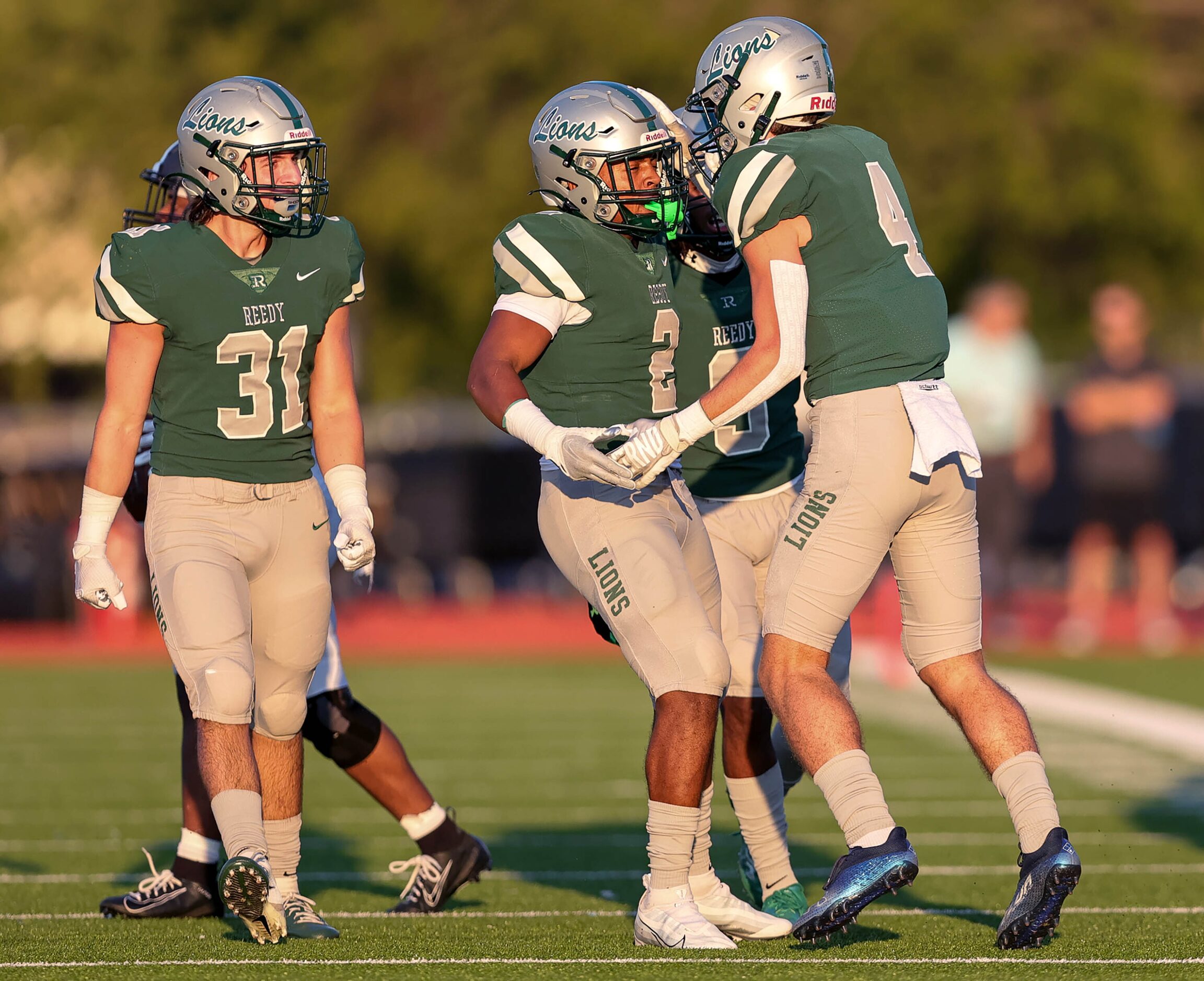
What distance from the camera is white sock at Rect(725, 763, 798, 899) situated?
5047 mm

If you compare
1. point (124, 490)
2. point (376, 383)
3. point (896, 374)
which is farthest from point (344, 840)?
point (376, 383)

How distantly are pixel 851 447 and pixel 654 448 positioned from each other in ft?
1.49

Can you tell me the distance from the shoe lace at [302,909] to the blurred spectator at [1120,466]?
8469mm

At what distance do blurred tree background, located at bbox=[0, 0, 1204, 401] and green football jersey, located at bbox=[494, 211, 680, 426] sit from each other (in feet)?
42.9

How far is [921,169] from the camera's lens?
1861cm

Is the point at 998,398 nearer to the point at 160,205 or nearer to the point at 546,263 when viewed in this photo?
the point at 160,205

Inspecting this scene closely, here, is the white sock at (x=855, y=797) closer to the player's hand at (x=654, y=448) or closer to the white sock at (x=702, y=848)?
the white sock at (x=702, y=848)

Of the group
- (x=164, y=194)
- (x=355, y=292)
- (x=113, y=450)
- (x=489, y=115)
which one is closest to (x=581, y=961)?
(x=113, y=450)

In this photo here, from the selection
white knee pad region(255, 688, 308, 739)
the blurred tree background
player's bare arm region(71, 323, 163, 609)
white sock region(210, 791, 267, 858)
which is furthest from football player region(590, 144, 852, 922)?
the blurred tree background

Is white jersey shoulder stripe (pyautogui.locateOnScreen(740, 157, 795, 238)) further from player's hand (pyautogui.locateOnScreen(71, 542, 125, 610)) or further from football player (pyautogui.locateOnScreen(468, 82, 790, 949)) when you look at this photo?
player's hand (pyautogui.locateOnScreen(71, 542, 125, 610))

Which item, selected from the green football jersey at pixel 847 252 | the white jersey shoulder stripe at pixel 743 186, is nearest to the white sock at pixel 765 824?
the green football jersey at pixel 847 252

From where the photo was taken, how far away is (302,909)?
15.6 ft

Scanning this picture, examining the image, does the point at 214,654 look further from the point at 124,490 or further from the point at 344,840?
the point at 344,840

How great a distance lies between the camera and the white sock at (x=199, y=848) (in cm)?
523
